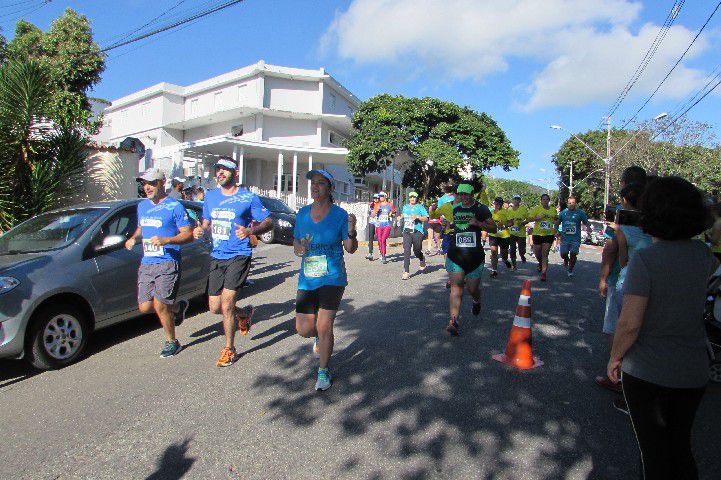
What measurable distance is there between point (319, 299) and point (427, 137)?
2520cm

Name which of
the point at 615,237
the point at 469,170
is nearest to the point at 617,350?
the point at 615,237

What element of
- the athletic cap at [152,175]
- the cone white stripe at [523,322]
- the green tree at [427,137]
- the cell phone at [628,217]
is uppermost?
the green tree at [427,137]

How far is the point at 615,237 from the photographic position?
416 cm

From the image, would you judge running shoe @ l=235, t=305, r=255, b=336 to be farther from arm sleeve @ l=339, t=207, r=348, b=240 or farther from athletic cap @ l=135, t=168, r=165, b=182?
arm sleeve @ l=339, t=207, r=348, b=240

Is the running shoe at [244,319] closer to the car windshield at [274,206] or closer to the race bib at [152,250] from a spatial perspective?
the race bib at [152,250]

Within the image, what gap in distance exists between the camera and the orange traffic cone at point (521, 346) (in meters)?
4.53

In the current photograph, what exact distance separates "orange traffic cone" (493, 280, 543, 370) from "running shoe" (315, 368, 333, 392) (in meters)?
1.81

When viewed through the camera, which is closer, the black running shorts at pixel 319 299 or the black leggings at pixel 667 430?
the black leggings at pixel 667 430

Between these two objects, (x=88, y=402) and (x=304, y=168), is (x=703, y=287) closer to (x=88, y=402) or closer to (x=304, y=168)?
(x=88, y=402)

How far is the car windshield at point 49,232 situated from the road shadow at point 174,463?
2973 millimetres

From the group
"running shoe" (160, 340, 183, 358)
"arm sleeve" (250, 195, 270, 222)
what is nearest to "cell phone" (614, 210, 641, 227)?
"arm sleeve" (250, 195, 270, 222)

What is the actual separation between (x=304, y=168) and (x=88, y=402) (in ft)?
89.3

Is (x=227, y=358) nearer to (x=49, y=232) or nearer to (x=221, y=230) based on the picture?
(x=221, y=230)

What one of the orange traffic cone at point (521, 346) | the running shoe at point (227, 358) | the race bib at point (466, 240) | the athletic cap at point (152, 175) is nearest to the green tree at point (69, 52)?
the athletic cap at point (152, 175)
